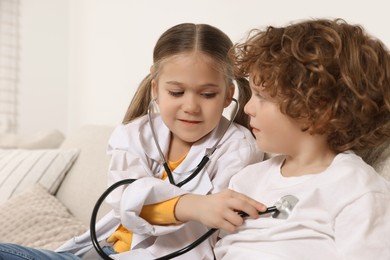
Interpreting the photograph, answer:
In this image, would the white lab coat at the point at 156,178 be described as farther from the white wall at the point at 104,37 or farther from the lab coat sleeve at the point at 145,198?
the white wall at the point at 104,37

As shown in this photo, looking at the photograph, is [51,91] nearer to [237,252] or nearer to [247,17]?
[247,17]

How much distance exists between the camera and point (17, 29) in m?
3.73

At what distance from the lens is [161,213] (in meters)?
1.38

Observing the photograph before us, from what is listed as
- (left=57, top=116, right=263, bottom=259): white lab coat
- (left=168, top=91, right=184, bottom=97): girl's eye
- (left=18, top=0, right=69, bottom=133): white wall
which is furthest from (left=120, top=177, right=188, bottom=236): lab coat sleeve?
(left=18, top=0, right=69, bottom=133): white wall

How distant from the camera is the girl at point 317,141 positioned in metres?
1.03

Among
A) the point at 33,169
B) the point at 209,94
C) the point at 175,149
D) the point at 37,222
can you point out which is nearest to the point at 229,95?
the point at 209,94

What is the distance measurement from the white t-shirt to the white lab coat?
0.20m

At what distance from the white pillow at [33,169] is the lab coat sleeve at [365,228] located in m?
1.69

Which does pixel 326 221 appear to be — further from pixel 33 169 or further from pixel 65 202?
pixel 33 169

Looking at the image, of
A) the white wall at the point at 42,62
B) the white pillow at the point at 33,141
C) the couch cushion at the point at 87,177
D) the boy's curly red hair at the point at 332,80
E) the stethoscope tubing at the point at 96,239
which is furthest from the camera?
the white wall at the point at 42,62

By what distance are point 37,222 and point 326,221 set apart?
54.4 inches

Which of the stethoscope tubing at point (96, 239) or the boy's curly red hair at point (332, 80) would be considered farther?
the stethoscope tubing at point (96, 239)

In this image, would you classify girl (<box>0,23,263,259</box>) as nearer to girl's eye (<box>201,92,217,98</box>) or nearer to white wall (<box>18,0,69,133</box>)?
girl's eye (<box>201,92,217,98</box>)

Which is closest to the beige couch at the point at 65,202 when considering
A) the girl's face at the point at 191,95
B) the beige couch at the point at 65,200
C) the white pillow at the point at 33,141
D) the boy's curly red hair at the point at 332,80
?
the beige couch at the point at 65,200
